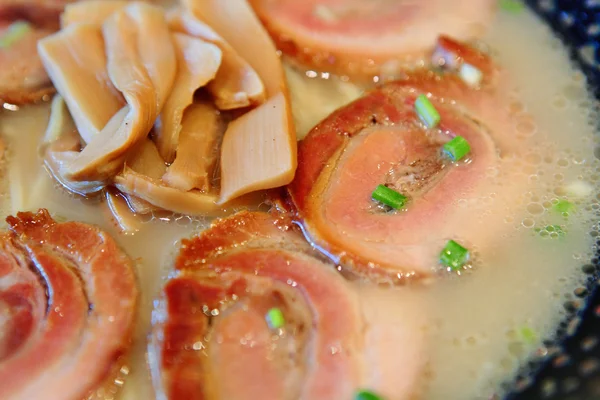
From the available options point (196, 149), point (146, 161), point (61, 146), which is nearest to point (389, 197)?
point (196, 149)

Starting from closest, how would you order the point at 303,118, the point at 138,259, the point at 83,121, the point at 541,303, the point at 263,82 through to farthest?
the point at 541,303 → the point at 138,259 → the point at 83,121 → the point at 263,82 → the point at 303,118

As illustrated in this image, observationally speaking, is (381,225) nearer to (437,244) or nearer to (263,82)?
(437,244)

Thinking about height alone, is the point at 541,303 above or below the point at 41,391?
above

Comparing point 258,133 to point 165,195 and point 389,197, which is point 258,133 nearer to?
point 165,195

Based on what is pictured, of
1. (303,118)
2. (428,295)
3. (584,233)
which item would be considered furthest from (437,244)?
(303,118)

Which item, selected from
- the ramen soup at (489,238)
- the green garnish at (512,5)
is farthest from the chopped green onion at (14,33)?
the green garnish at (512,5)

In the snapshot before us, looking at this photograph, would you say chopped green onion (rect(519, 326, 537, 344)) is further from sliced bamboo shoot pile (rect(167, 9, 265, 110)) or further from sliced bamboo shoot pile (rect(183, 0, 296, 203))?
sliced bamboo shoot pile (rect(167, 9, 265, 110))

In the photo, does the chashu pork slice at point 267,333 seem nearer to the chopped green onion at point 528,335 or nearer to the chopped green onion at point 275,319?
the chopped green onion at point 275,319
